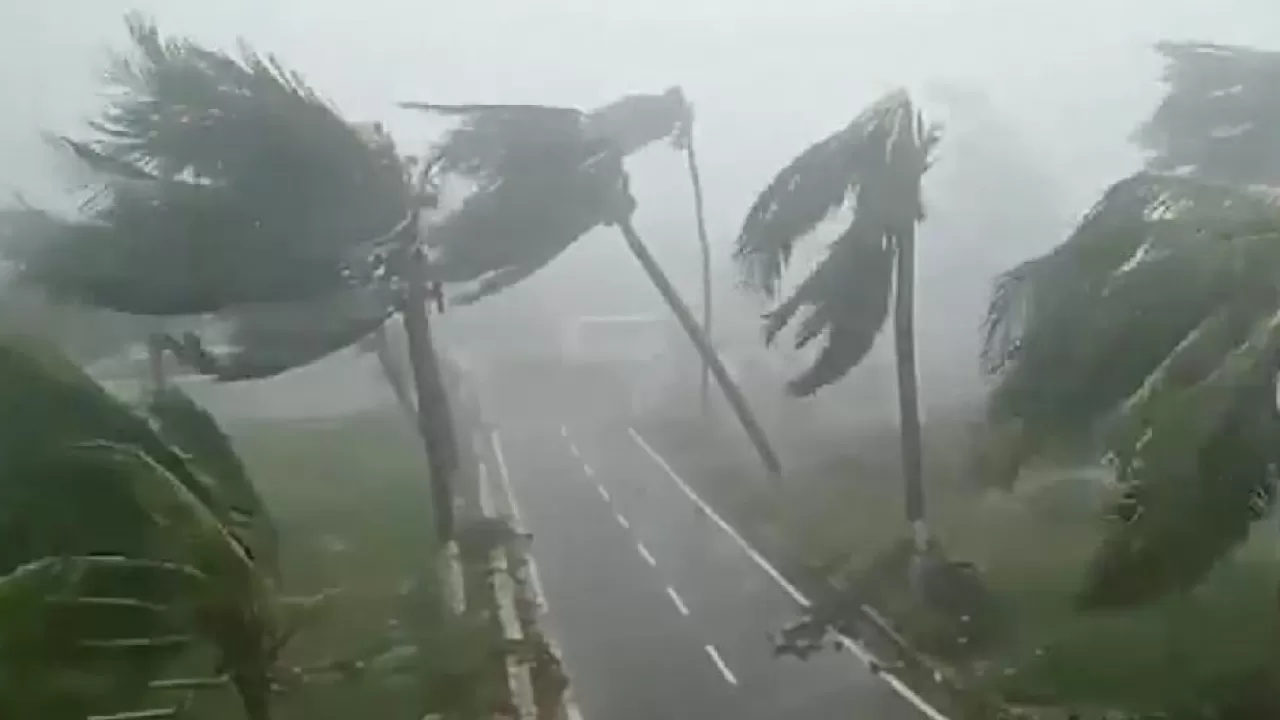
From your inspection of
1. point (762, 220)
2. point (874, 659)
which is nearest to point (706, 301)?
point (762, 220)

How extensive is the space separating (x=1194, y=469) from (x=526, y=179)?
950 mm

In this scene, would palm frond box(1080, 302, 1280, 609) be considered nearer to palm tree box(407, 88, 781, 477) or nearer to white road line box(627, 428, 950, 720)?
white road line box(627, 428, 950, 720)

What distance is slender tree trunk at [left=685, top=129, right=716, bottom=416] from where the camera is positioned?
192cm

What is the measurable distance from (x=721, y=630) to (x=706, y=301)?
50cm

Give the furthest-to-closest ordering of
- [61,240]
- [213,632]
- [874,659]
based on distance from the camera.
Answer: [874,659] → [61,240] → [213,632]

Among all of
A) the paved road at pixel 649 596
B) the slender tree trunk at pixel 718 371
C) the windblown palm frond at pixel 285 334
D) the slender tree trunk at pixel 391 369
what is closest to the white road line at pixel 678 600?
the paved road at pixel 649 596

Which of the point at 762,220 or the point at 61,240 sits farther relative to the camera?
the point at 762,220

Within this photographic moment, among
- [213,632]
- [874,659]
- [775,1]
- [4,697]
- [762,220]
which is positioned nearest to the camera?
[4,697]

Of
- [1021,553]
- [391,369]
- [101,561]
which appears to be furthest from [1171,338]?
[101,561]

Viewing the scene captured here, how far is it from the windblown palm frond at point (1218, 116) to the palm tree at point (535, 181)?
767mm

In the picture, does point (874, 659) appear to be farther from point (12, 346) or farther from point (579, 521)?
point (12, 346)

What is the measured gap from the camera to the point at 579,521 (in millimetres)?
1840

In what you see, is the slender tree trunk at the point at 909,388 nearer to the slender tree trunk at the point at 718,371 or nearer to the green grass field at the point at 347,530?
the slender tree trunk at the point at 718,371

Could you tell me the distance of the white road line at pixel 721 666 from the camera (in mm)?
1700
